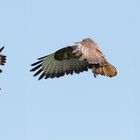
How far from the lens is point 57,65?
19656 millimetres

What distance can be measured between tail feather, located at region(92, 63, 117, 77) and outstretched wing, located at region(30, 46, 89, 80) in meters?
1.56

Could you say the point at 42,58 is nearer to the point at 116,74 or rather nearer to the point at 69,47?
the point at 69,47

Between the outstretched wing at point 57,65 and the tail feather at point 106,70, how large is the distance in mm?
1559

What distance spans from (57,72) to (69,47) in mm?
928

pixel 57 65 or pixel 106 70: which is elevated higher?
pixel 57 65

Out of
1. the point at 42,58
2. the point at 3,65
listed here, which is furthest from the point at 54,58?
the point at 3,65

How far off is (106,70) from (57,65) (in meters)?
2.03

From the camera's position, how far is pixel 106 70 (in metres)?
17.9

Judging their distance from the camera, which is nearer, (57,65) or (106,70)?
(106,70)

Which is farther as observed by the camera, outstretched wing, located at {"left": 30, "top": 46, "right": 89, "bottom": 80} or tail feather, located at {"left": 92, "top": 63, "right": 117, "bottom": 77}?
outstretched wing, located at {"left": 30, "top": 46, "right": 89, "bottom": 80}

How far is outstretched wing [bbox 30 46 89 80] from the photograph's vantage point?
1950 cm

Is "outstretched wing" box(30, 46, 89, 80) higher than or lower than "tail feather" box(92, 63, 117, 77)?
higher

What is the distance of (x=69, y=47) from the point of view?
1895 cm

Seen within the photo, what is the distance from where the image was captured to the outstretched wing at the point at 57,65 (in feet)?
64.0
